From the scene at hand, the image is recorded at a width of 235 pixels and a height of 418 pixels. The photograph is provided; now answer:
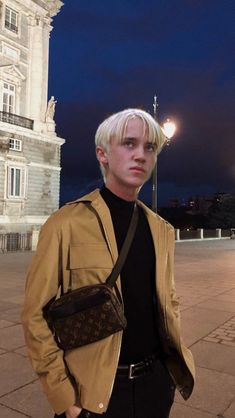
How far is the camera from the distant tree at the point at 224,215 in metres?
58.4

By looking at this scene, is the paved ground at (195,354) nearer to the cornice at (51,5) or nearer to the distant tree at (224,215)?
the cornice at (51,5)

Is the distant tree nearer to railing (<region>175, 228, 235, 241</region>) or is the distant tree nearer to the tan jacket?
railing (<region>175, 228, 235, 241</region>)

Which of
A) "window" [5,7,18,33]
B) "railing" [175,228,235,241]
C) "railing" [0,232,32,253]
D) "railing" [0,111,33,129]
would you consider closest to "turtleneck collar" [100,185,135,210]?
"railing" [0,232,32,253]

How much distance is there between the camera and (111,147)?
199 cm

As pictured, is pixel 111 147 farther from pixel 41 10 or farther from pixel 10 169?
pixel 41 10

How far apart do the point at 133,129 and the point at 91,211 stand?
1.42 ft

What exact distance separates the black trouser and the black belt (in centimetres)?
2

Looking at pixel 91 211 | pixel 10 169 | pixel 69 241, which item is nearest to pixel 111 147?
pixel 91 211

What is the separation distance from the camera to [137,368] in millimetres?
1932

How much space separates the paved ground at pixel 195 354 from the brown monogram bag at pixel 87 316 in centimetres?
226

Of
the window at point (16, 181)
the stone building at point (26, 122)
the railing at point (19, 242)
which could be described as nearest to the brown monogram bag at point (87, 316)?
the railing at point (19, 242)

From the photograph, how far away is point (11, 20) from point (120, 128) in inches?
1299

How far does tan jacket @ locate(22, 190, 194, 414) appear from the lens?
172cm

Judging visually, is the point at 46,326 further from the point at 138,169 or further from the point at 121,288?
the point at 138,169
